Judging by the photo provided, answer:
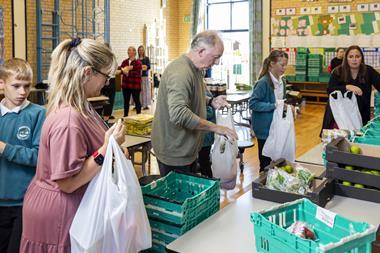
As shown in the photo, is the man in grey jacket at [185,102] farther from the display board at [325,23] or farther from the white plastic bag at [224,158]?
the display board at [325,23]

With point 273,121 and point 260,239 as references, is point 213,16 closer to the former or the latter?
point 273,121

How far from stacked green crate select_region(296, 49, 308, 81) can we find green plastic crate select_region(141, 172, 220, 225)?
10063mm

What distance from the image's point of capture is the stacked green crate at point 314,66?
37.3 ft

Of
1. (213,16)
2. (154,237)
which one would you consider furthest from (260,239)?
(213,16)

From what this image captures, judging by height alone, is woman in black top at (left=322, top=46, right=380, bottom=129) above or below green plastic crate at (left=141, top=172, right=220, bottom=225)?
above

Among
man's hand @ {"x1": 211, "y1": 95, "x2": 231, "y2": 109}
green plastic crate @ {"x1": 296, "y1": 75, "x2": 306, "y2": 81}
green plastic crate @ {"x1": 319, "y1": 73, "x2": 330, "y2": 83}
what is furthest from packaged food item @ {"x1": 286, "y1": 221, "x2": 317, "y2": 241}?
green plastic crate @ {"x1": 296, "y1": 75, "x2": 306, "y2": 81}

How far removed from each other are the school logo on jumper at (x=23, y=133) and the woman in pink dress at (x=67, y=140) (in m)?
0.57

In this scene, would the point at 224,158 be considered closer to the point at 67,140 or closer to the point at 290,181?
the point at 290,181

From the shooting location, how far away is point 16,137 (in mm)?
2139

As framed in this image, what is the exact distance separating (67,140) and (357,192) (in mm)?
1454

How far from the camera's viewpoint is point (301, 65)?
1159 cm

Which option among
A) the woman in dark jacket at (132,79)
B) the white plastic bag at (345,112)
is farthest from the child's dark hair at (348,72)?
Result: the woman in dark jacket at (132,79)

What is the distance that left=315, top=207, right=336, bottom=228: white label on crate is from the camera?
1553 millimetres

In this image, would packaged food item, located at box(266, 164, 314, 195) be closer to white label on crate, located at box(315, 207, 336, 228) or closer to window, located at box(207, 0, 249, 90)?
white label on crate, located at box(315, 207, 336, 228)
